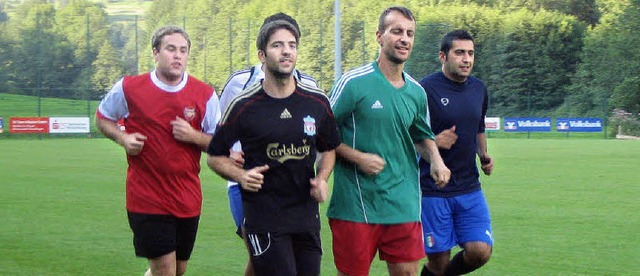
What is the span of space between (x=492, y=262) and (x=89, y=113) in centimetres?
4499

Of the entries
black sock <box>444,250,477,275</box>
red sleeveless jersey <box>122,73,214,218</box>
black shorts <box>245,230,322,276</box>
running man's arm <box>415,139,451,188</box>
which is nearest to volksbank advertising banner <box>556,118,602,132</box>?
black sock <box>444,250,477,275</box>

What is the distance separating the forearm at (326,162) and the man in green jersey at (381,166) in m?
0.33

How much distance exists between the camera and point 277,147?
5926mm

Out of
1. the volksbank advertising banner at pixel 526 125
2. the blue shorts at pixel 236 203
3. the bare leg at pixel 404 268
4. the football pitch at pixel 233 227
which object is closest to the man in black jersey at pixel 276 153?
the bare leg at pixel 404 268

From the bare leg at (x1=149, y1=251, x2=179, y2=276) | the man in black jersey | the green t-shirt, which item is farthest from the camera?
the bare leg at (x1=149, y1=251, x2=179, y2=276)

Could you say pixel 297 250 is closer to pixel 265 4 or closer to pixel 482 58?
pixel 482 58

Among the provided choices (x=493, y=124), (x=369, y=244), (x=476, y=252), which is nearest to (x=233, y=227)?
(x=476, y=252)

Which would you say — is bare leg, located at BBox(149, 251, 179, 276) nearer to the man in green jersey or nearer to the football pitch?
the man in green jersey

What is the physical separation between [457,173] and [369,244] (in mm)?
1618

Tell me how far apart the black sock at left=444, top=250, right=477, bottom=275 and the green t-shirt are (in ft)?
5.36

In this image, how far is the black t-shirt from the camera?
5922 millimetres

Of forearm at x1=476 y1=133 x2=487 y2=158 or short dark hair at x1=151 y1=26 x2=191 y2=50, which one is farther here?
forearm at x1=476 y1=133 x2=487 y2=158

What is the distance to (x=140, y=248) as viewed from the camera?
7359 mm

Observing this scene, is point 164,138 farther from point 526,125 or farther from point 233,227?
point 526,125
